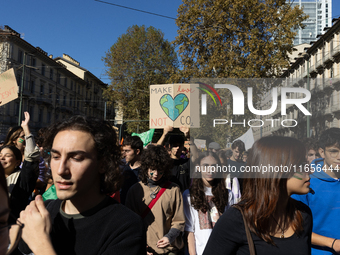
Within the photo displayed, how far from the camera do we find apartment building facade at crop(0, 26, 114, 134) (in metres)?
33.7

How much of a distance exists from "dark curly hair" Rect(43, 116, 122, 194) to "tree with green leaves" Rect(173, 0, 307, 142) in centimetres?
1246

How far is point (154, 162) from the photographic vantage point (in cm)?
363

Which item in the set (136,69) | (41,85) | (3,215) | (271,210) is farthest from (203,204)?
(41,85)

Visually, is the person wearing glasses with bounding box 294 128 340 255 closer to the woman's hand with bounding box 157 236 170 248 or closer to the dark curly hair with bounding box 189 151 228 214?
the dark curly hair with bounding box 189 151 228 214

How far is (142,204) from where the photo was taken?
344 centimetres

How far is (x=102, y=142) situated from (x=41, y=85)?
149 feet

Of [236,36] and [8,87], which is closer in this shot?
[8,87]

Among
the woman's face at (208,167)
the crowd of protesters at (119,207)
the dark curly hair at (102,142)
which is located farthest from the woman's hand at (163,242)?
the dark curly hair at (102,142)

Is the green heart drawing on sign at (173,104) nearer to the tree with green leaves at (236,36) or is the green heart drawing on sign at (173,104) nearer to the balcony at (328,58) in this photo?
the tree with green leaves at (236,36)

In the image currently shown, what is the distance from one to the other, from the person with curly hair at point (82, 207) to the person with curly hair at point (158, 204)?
1.69m

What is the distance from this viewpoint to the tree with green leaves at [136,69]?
1194 inches

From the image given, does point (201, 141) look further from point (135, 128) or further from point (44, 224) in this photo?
point (135, 128)

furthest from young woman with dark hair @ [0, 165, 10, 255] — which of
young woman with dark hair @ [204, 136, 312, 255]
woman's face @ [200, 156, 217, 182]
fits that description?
woman's face @ [200, 156, 217, 182]

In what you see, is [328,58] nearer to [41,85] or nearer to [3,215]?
[41,85]
